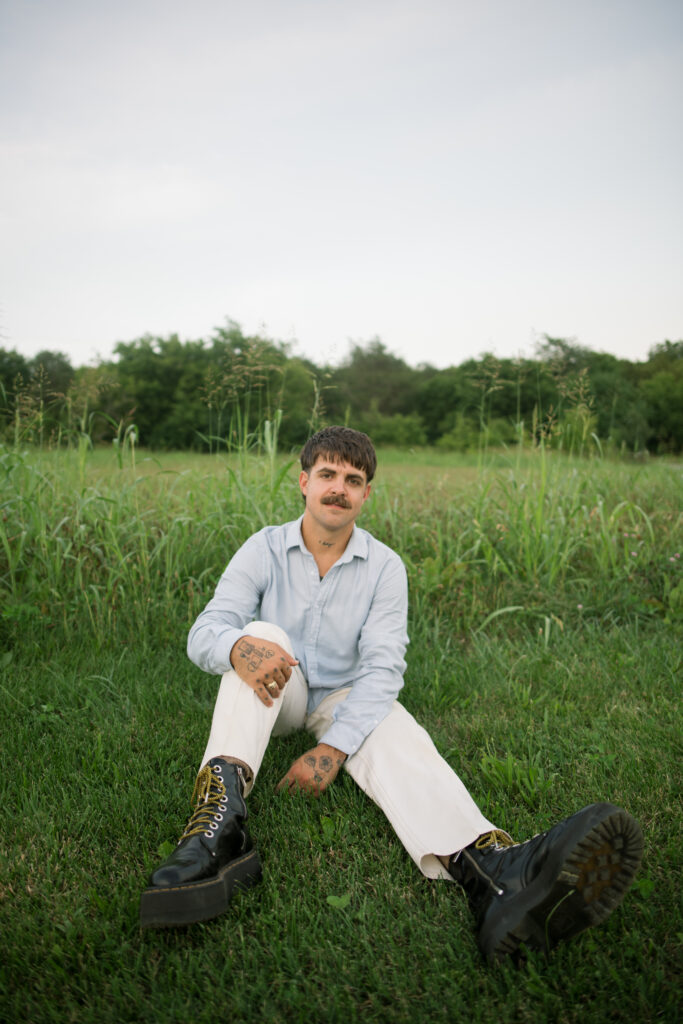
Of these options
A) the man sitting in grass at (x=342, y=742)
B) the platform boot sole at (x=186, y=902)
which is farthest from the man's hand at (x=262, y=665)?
the platform boot sole at (x=186, y=902)

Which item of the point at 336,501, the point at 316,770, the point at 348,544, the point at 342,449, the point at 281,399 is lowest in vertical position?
the point at 316,770

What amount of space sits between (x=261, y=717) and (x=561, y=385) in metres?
3.65

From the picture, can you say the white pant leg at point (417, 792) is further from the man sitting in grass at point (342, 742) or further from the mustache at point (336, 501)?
the mustache at point (336, 501)

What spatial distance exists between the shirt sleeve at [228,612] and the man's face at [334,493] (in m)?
0.27

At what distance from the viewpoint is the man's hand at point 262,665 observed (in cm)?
193

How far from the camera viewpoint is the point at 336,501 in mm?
2336

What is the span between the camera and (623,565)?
427 centimetres

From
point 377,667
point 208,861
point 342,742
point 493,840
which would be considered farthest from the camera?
point 377,667

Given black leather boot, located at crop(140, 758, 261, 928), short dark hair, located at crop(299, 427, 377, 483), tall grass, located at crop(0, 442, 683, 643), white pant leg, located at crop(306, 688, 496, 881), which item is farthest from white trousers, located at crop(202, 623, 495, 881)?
tall grass, located at crop(0, 442, 683, 643)

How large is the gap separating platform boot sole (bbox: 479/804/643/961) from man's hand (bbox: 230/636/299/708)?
841mm

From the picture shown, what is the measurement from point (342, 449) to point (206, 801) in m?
1.27

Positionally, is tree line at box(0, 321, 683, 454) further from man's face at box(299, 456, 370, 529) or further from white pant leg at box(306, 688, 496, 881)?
white pant leg at box(306, 688, 496, 881)

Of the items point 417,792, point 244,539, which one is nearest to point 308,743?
point 417,792

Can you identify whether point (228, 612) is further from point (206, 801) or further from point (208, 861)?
point (208, 861)
